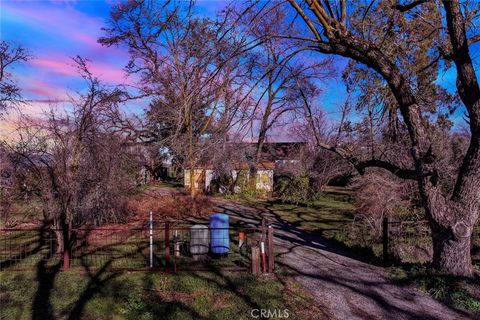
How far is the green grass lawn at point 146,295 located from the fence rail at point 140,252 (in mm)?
515

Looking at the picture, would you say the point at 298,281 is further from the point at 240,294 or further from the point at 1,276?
the point at 1,276

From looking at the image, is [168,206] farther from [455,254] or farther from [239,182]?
[455,254]

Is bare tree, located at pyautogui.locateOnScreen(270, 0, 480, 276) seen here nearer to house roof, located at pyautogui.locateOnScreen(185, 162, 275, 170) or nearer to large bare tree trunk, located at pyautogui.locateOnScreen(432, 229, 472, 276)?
large bare tree trunk, located at pyautogui.locateOnScreen(432, 229, 472, 276)

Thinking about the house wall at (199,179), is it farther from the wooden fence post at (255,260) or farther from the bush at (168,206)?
the wooden fence post at (255,260)

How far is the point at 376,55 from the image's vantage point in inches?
306

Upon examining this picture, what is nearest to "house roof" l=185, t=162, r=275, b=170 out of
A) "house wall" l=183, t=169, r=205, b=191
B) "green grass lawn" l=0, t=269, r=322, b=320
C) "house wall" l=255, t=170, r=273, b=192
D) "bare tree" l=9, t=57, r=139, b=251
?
"house wall" l=255, t=170, r=273, b=192

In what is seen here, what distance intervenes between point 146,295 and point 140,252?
3242 millimetres

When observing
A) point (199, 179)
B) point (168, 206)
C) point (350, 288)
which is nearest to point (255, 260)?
point (350, 288)

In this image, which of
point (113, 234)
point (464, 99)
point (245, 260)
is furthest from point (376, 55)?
point (113, 234)

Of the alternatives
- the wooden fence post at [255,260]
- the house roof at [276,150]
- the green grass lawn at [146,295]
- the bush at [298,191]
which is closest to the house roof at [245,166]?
the house roof at [276,150]

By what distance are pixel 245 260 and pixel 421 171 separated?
4.40 m

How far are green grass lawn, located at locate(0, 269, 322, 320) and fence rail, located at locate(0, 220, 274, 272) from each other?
51 centimetres

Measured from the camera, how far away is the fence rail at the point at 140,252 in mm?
7941

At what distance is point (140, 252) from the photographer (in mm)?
9422
